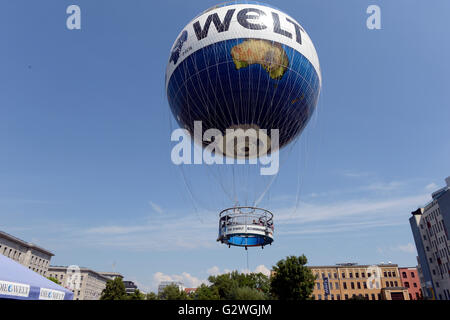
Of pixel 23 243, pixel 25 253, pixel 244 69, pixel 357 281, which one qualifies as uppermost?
pixel 23 243

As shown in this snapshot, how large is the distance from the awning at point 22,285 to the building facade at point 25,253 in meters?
78.9

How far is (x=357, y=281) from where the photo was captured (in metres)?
84.8

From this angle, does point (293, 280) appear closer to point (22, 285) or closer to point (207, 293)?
point (207, 293)

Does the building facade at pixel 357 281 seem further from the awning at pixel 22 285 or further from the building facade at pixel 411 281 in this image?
the awning at pixel 22 285

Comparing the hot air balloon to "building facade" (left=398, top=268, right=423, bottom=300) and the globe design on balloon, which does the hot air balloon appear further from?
"building facade" (left=398, top=268, right=423, bottom=300)

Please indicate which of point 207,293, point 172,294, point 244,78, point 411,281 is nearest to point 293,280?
point 207,293

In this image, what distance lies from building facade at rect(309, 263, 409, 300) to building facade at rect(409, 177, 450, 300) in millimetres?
9178

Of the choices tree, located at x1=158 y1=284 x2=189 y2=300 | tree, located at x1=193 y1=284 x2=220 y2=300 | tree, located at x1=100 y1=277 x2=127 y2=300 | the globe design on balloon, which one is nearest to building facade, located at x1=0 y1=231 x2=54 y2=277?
tree, located at x1=100 y1=277 x2=127 y2=300

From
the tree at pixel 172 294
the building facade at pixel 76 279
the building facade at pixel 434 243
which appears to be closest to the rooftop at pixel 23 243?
the building facade at pixel 76 279

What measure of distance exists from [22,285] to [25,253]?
92364 millimetres
